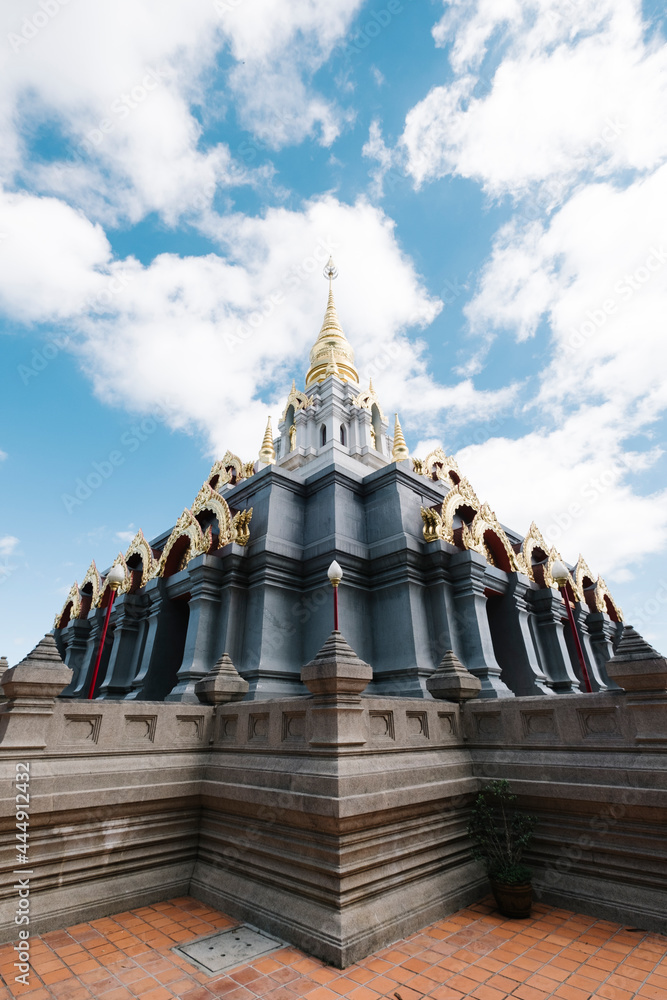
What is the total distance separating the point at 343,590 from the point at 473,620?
3433mm

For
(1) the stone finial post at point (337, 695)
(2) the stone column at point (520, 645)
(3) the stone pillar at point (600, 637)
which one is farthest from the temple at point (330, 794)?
(3) the stone pillar at point (600, 637)

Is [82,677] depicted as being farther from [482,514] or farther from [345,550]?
[482,514]

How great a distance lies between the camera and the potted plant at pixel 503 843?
20.5 ft

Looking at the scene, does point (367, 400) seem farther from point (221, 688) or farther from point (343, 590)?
point (221, 688)

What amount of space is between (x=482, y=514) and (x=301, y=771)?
35.2ft

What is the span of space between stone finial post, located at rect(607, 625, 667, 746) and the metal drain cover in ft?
16.8

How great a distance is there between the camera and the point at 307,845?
5.81m

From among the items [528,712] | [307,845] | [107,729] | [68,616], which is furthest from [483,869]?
[68,616]

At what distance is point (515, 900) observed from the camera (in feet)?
20.4

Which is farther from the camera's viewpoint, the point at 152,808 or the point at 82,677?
the point at 82,677

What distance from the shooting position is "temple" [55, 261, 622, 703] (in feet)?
41.2

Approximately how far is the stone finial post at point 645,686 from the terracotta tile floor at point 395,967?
7.12ft

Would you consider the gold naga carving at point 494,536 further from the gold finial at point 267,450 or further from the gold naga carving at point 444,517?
the gold finial at point 267,450

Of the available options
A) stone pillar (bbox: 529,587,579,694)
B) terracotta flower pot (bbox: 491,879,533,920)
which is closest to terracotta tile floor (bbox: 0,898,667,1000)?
terracotta flower pot (bbox: 491,879,533,920)
